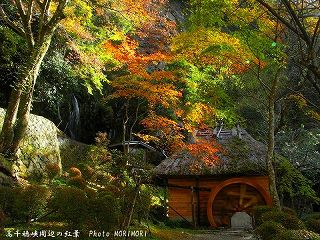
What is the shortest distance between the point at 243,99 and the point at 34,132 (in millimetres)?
14360

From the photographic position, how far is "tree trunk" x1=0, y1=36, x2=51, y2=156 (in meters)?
9.27

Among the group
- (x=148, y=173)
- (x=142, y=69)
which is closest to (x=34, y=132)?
(x=142, y=69)

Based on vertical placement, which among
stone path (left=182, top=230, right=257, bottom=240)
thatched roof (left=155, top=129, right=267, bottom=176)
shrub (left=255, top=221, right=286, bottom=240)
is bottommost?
stone path (left=182, top=230, right=257, bottom=240)

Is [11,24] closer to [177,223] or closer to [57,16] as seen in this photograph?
[57,16]

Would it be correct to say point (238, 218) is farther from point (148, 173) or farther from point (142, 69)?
point (148, 173)

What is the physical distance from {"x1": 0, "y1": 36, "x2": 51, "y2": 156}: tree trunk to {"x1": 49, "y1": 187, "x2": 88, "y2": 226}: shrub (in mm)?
3586

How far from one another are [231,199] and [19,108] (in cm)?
1078

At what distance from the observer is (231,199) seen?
16281 mm

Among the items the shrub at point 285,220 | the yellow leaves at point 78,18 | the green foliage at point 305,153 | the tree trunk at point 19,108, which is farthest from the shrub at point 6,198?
the green foliage at point 305,153

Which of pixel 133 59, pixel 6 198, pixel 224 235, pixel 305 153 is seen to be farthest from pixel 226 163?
pixel 6 198

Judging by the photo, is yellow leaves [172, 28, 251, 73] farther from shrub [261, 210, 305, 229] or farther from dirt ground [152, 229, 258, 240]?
dirt ground [152, 229, 258, 240]

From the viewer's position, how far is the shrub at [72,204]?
648 centimetres

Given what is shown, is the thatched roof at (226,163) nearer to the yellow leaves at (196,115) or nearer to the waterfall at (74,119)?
the yellow leaves at (196,115)

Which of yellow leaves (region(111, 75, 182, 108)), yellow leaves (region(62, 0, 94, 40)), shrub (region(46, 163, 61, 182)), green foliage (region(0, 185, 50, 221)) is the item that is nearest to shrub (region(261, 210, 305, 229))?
green foliage (region(0, 185, 50, 221))
